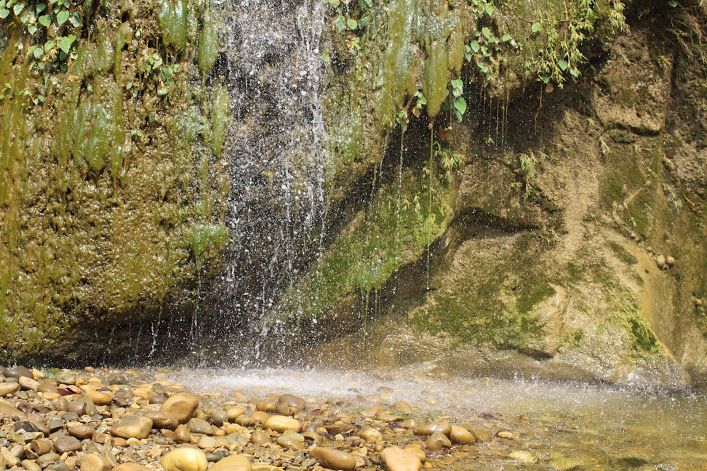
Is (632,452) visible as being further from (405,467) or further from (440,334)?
(440,334)

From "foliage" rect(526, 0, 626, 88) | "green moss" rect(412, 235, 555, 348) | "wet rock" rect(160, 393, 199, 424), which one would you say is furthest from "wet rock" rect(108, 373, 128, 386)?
"foliage" rect(526, 0, 626, 88)

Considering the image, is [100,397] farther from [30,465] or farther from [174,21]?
[174,21]

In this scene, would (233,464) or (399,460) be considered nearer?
(233,464)

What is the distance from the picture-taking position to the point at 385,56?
5254 millimetres

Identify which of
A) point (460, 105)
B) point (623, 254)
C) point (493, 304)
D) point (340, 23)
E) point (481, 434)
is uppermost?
point (340, 23)

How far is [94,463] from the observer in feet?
11.1

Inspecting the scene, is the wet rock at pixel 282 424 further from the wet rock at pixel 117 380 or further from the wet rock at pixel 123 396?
the wet rock at pixel 117 380

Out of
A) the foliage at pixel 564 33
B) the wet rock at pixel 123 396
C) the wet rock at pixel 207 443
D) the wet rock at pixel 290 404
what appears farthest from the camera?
the foliage at pixel 564 33

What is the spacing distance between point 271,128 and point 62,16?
4.85 ft

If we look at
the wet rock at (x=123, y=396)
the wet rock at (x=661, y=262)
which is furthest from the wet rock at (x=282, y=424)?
the wet rock at (x=661, y=262)

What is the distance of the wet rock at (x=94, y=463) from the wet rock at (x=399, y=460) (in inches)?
50.6

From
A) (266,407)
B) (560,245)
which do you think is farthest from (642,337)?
(266,407)

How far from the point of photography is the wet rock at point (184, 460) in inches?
137

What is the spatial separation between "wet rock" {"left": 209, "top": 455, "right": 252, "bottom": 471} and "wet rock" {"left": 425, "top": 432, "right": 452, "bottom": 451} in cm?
100
